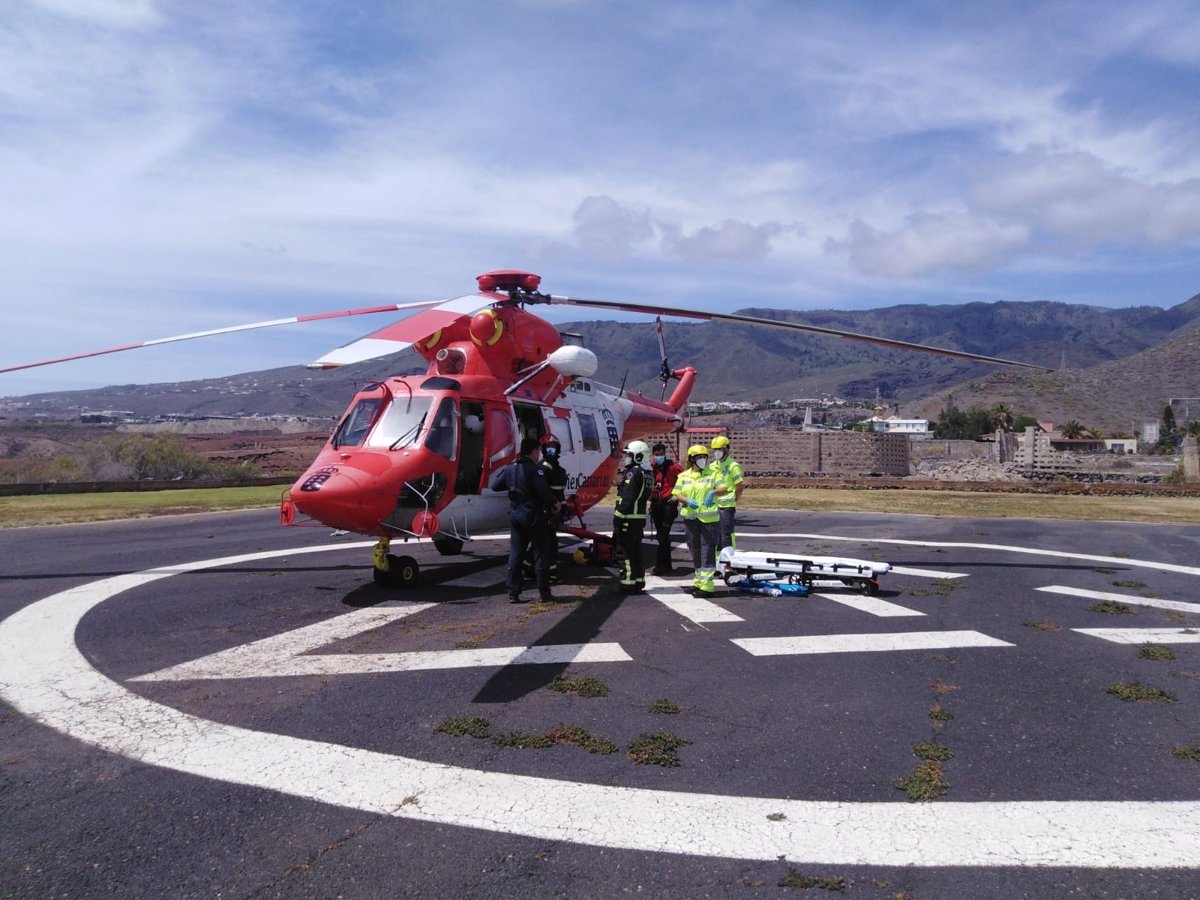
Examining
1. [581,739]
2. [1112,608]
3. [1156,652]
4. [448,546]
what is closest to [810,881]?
[581,739]

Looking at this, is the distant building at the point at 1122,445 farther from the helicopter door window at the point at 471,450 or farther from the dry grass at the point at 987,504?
the helicopter door window at the point at 471,450

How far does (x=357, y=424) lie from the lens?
34.0ft

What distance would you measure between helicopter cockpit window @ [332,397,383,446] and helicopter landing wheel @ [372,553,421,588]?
1631 mm

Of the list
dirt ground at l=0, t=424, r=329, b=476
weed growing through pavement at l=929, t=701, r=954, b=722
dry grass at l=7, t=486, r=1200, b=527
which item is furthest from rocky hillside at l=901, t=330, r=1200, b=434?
weed growing through pavement at l=929, t=701, r=954, b=722

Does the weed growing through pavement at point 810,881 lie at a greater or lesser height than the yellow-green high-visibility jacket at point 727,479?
lesser

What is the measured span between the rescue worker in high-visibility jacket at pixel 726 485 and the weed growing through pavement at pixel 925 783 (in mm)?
5765

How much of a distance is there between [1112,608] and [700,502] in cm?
508

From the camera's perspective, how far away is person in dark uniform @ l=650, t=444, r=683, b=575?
12.1 m

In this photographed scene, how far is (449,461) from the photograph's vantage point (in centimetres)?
1020

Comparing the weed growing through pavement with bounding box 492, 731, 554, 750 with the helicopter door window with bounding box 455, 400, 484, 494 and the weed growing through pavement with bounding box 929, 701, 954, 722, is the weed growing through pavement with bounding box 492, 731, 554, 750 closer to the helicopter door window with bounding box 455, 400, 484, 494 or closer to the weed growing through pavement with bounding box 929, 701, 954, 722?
the weed growing through pavement with bounding box 929, 701, 954, 722

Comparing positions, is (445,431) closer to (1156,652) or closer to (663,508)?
(663,508)

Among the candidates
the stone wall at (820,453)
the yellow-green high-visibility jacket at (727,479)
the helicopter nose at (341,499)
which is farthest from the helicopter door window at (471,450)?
the stone wall at (820,453)

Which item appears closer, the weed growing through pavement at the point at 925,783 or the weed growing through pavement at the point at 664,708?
the weed growing through pavement at the point at 925,783

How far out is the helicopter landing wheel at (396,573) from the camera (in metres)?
10.3
